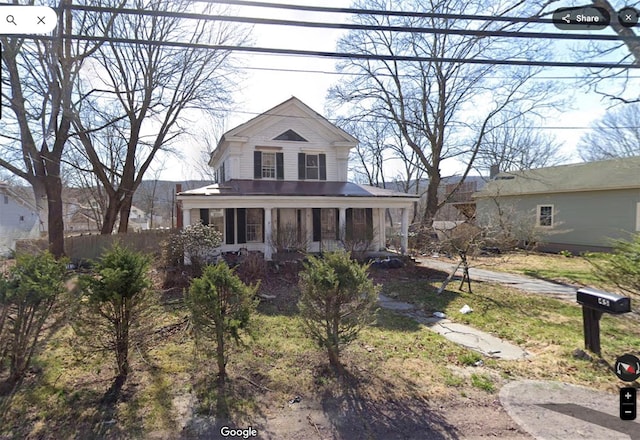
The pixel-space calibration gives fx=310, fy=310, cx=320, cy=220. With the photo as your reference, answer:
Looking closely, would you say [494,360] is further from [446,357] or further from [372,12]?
[372,12]

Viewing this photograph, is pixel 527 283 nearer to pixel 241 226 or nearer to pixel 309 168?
pixel 309 168

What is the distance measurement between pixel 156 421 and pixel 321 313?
194 centimetres

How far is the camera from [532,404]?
3.23m

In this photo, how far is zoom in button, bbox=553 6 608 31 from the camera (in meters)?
4.16

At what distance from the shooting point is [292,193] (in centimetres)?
1198

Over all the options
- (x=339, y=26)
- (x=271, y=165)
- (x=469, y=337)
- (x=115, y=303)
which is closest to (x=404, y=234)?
(x=271, y=165)

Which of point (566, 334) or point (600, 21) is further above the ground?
point (600, 21)

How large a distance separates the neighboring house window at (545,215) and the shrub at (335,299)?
19.0 metres

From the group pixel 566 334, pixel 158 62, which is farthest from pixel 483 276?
pixel 158 62

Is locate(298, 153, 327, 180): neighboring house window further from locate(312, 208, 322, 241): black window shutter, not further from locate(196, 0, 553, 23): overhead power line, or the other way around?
locate(196, 0, 553, 23): overhead power line

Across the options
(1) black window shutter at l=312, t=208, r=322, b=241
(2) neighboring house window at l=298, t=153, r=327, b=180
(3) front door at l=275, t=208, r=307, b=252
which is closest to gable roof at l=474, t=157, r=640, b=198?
(2) neighboring house window at l=298, t=153, r=327, b=180

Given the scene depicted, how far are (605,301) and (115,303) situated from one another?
19.6ft

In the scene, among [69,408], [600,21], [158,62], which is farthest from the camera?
[158,62]

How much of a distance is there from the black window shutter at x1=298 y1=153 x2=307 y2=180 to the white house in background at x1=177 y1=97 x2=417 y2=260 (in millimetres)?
45
